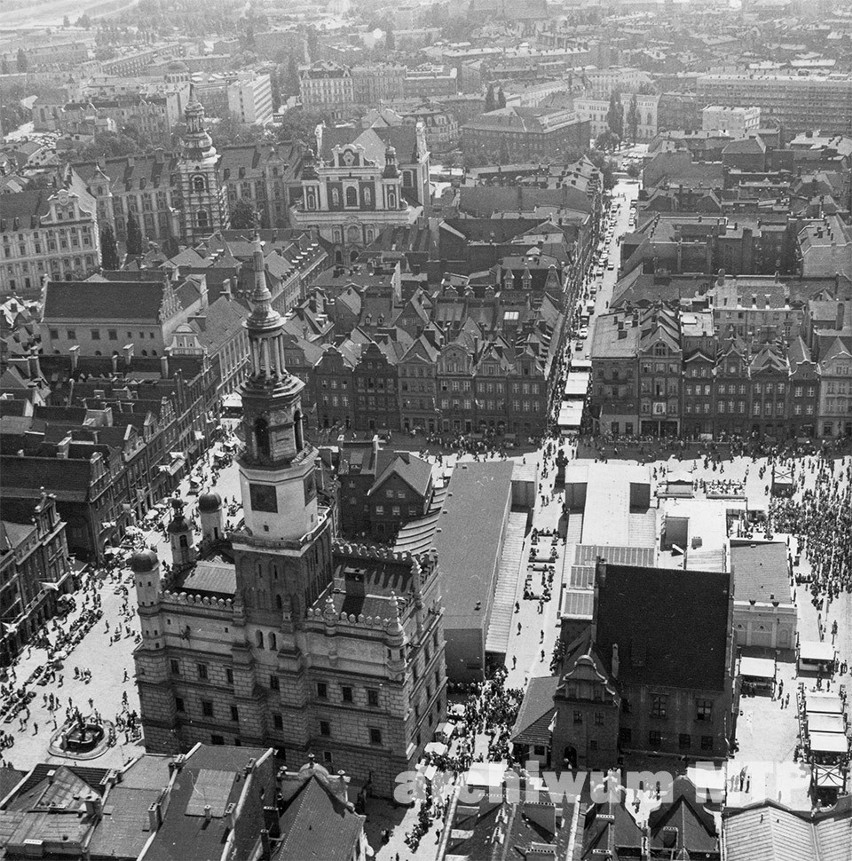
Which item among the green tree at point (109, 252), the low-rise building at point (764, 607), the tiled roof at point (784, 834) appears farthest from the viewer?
the green tree at point (109, 252)

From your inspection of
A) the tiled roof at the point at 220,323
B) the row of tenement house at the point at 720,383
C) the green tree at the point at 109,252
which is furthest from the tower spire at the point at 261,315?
the green tree at the point at 109,252

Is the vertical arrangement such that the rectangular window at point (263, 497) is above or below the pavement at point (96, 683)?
above

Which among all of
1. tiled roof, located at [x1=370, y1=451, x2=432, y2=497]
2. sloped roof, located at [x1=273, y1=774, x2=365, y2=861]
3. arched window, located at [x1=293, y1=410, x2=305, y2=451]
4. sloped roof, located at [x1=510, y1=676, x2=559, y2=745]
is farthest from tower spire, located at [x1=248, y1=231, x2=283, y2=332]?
tiled roof, located at [x1=370, y1=451, x2=432, y2=497]

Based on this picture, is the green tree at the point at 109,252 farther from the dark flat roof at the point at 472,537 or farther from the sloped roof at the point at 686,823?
the sloped roof at the point at 686,823

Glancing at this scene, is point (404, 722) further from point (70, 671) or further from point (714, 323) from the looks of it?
point (714, 323)

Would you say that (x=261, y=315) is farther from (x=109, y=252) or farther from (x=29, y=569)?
(x=109, y=252)

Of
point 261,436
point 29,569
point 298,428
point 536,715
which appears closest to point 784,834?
point 536,715

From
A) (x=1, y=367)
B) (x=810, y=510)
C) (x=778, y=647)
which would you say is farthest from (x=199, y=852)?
(x=1, y=367)

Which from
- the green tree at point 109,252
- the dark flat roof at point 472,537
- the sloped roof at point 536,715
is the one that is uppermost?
the dark flat roof at point 472,537
